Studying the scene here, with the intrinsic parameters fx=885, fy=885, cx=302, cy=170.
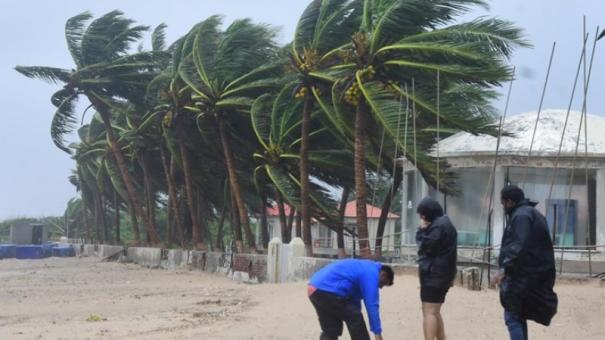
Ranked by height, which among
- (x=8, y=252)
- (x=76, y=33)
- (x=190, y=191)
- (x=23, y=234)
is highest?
(x=76, y=33)

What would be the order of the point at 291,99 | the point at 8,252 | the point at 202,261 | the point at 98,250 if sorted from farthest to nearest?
1. the point at 8,252
2. the point at 98,250
3. the point at 202,261
4. the point at 291,99

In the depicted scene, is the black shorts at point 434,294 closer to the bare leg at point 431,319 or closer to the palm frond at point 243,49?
the bare leg at point 431,319

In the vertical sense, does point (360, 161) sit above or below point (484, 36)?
below

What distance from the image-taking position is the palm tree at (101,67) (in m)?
34.1

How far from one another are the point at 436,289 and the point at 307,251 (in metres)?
13.0

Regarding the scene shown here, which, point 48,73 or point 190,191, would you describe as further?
point 48,73

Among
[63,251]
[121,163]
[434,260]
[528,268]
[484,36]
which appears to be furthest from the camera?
[63,251]

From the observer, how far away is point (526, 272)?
6.61 m

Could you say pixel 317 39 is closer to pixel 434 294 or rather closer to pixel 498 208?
pixel 498 208

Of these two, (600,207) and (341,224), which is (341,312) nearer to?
(600,207)

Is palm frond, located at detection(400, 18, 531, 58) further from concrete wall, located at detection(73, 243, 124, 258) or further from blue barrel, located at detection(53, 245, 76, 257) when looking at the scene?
blue barrel, located at detection(53, 245, 76, 257)

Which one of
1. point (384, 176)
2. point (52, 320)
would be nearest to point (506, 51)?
point (384, 176)

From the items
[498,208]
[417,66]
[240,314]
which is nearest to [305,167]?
[417,66]

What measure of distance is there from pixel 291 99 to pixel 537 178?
7.20 metres
